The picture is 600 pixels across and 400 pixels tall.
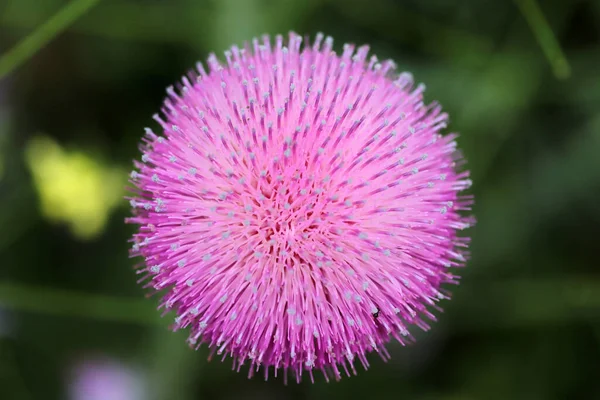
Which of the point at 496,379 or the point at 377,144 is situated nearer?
the point at 377,144

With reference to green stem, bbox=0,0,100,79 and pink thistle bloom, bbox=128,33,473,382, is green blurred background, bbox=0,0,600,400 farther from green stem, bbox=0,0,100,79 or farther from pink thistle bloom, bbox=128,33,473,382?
pink thistle bloom, bbox=128,33,473,382

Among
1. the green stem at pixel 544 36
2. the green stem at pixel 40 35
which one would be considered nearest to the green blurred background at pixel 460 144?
the green stem at pixel 544 36

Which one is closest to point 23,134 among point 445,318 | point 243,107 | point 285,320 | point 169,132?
point 169,132

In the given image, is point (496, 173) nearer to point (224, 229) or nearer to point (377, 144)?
point (377, 144)

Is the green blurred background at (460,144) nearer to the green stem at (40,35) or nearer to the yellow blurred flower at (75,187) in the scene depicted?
the yellow blurred flower at (75,187)

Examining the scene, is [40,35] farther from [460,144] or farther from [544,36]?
[544,36]

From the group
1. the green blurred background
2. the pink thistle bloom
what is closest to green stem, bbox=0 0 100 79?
the green blurred background
